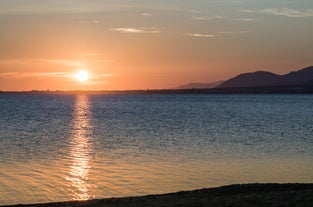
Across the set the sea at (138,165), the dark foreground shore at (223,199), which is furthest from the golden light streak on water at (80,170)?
the dark foreground shore at (223,199)

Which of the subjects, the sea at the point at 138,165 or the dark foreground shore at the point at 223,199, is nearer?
the dark foreground shore at the point at 223,199

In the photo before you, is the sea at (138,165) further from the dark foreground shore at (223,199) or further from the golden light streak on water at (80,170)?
the dark foreground shore at (223,199)

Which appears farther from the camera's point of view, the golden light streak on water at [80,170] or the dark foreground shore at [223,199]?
the golden light streak on water at [80,170]

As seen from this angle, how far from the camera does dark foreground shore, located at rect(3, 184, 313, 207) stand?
16.4m

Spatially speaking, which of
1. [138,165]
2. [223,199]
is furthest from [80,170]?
[223,199]

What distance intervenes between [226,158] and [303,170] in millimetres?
5929

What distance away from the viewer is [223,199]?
1766 centimetres

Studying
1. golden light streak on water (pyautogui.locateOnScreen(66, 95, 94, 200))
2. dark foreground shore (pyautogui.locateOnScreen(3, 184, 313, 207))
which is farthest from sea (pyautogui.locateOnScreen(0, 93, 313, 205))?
dark foreground shore (pyautogui.locateOnScreen(3, 184, 313, 207))

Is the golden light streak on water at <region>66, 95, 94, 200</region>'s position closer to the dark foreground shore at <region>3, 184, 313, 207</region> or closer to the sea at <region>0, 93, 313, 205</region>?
the sea at <region>0, 93, 313, 205</region>

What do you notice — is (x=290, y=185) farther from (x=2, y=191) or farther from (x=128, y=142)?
(x=128, y=142)

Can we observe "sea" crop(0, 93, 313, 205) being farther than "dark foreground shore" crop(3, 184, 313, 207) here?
Yes

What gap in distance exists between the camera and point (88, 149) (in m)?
40.9

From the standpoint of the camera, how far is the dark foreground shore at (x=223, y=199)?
16.4 m

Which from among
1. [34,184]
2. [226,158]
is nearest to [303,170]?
[226,158]
